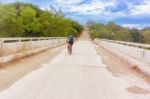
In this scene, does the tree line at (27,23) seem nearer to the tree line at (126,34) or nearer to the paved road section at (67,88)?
the tree line at (126,34)

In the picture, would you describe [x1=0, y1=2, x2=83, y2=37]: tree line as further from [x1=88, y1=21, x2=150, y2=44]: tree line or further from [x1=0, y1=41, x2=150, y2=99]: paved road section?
[x1=0, y1=41, x2=150, y2=99]: paved road section

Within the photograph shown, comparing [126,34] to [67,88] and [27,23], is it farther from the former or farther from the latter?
[67,88]

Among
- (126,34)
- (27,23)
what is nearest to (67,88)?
(27,23)

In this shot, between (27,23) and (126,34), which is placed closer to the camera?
(27,23)

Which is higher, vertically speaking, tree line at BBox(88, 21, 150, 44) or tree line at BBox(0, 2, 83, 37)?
tree line at BBox(0, 2, 83, 37)

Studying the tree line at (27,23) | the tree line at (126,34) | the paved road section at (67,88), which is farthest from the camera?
the tree line at (27,23)

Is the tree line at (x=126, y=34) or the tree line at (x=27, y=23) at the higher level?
the tree line at (x=27, y=23)

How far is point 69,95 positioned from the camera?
8406mm

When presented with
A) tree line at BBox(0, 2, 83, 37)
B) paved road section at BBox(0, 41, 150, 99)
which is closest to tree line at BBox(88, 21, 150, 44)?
tree line at BBox(0, 2, 83, 37)

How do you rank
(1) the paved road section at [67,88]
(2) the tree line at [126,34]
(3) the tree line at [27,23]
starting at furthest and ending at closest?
(3) the tree line at [27,23] < (2) the tree line at [126,34] < (1) the paved road section at [67,88]

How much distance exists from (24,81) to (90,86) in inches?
82.0

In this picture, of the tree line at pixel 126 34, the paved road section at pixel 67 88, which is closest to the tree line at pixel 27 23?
the tree line at pixel 126 34

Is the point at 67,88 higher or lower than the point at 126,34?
higher

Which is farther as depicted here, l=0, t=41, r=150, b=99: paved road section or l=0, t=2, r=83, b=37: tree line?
l=0, t=2, r=83, b=37: tree line
